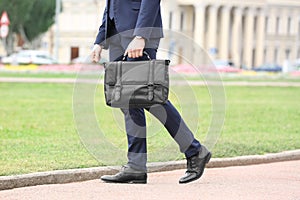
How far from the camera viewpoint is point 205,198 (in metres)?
7.29

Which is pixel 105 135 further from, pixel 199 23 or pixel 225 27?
pixel 225 27

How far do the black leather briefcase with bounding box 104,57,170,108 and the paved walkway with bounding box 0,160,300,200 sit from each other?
0.68m

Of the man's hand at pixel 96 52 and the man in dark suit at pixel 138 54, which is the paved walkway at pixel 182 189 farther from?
the man's hand at pixel 96 52

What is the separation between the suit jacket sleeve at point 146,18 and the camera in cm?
763

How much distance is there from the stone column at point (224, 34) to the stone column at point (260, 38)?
647 cm

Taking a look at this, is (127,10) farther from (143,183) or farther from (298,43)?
(298,43)

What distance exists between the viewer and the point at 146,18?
764cm

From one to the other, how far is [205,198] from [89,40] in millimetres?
87291

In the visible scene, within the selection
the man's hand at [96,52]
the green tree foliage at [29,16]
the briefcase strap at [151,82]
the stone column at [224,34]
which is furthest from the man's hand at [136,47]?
the stone column at [224,34]

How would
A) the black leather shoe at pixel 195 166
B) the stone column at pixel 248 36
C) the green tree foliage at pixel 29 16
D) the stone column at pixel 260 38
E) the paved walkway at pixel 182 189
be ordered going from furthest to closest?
1. the stone column at pixel 260 38
2. the stone column at pixel 248 36
3. the green tree foliage at pixel 29 16
4. the black leather shoe at pixel 195 166
5. the paved walkway at pixel 182 189

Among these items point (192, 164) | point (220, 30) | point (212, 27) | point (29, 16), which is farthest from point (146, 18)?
point (220, 30)

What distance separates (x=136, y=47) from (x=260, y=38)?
340 ft

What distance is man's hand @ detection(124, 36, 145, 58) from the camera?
25.0ft

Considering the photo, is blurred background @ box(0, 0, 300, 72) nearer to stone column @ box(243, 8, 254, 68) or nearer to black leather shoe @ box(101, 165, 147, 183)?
stone column @ box(243, 8, 254, 68)
